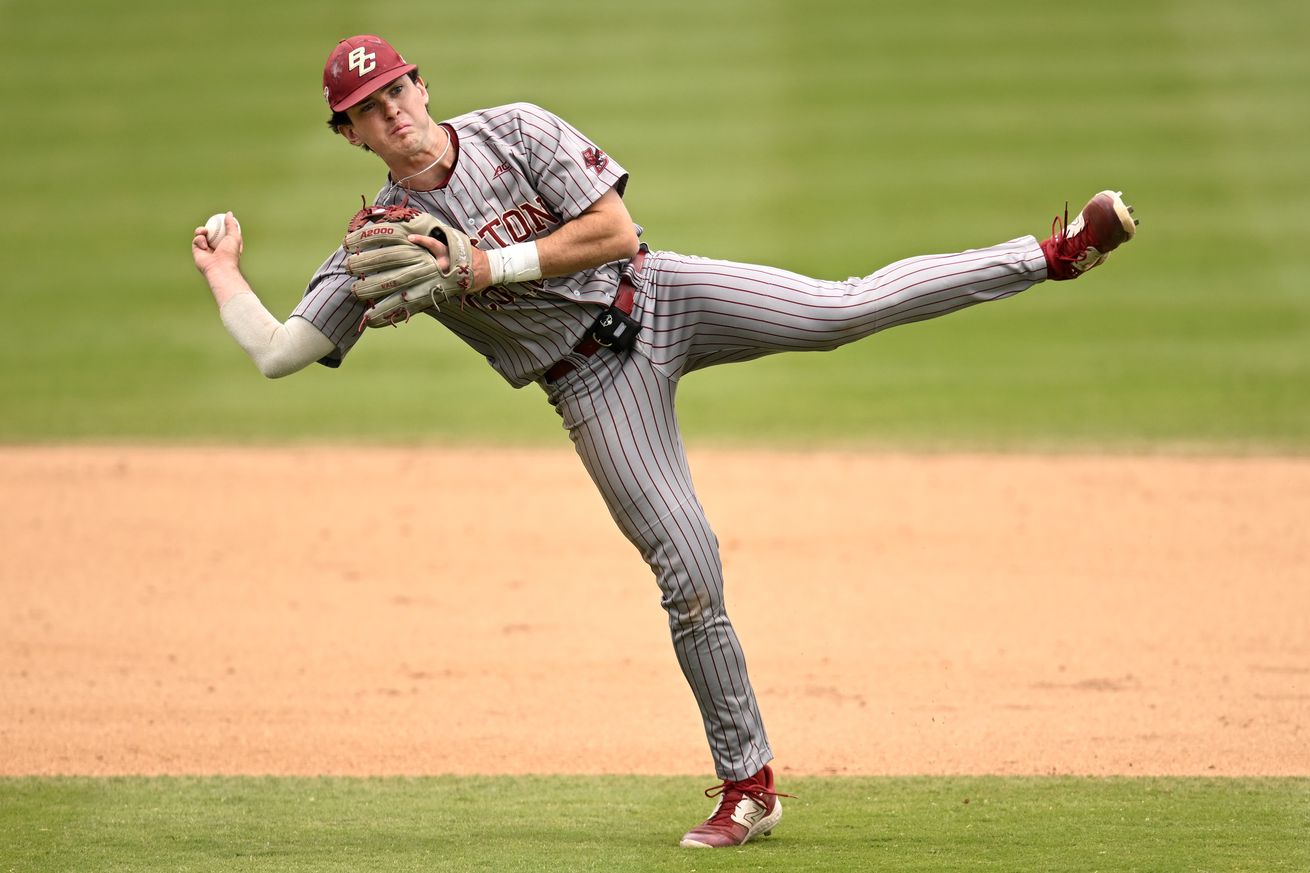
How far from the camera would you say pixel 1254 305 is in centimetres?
1238

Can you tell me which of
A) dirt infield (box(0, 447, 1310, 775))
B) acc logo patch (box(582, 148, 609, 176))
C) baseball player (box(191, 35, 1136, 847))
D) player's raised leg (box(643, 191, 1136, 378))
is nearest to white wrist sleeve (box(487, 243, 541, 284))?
baseball player (box(191, 35, 1136, 847))

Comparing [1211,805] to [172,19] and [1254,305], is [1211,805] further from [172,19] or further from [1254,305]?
[172,19]

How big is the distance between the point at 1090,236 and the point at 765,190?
1137cm

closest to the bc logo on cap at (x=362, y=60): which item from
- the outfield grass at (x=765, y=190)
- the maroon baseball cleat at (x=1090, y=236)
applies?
the maroon baseball cleat at (x=1090, y=236)

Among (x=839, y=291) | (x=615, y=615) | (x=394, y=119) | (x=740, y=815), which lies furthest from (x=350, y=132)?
(x=615, y=615)

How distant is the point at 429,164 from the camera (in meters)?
3.75

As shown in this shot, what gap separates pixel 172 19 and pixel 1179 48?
1141 cm

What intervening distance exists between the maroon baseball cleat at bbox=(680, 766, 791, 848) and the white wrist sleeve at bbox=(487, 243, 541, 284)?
1382 millimetres

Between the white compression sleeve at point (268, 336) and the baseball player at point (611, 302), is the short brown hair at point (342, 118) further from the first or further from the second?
the white compression sleeve at point (268, 336)

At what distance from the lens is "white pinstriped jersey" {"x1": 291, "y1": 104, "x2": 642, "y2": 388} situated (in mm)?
3748

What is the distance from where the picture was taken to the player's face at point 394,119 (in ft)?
12.0

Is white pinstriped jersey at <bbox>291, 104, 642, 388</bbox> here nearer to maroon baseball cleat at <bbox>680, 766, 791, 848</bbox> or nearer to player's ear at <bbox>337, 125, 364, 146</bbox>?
player's ear at <bbox>337, 125, 364, 146</bbox>

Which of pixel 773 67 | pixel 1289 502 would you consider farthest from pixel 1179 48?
pixel 1289 502

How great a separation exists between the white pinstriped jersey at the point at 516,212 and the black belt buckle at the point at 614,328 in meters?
0.03
